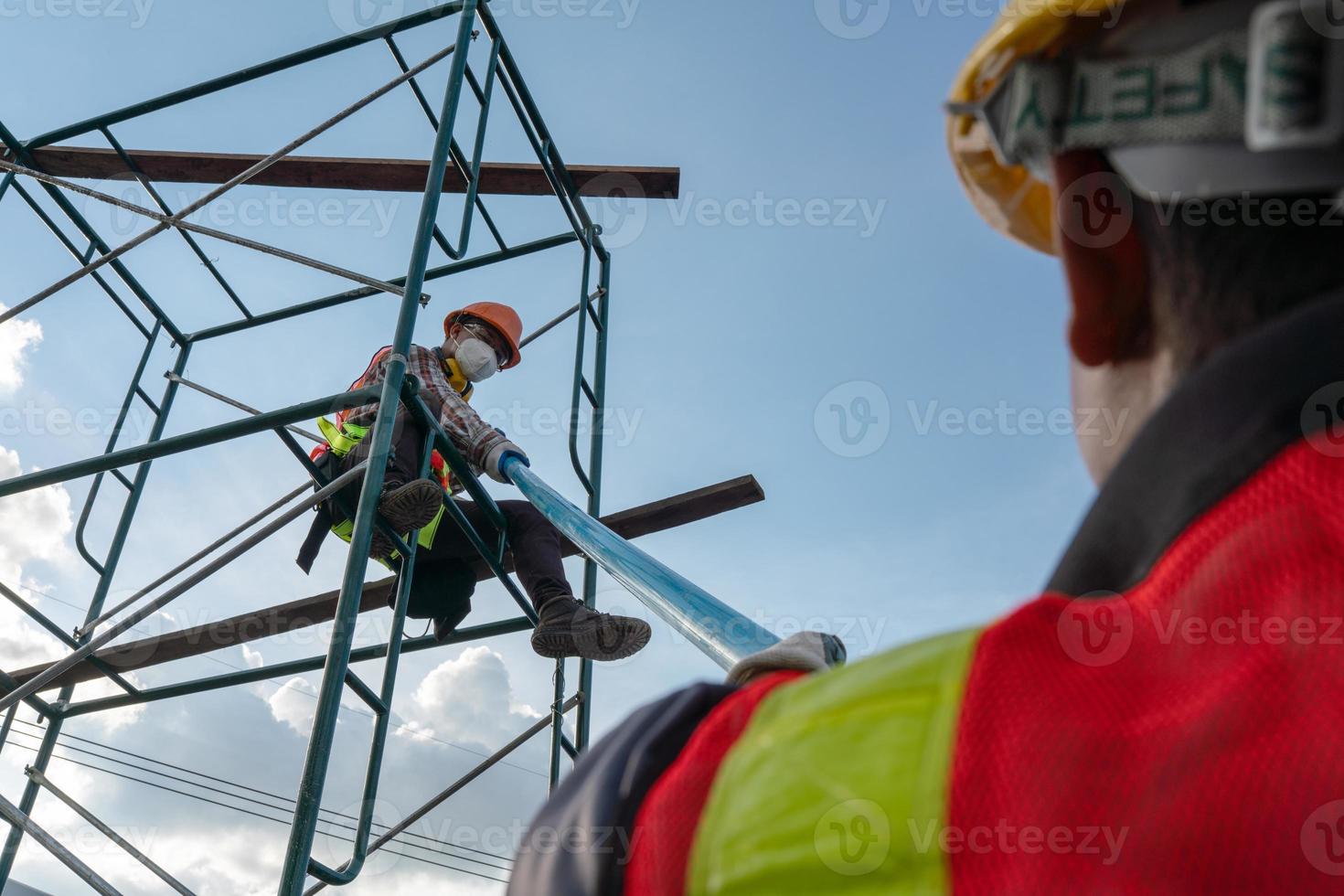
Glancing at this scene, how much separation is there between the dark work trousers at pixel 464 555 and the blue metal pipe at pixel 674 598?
1.29m

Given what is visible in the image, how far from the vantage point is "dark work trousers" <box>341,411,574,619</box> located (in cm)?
460

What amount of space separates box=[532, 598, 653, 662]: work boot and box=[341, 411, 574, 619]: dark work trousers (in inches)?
3.4

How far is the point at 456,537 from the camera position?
16.3 ft

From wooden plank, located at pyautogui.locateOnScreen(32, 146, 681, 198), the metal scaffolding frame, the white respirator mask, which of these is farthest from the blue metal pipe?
Answer: wooden plank, located at pyautogui.locateOnScreen(32, 146, 681, 198)

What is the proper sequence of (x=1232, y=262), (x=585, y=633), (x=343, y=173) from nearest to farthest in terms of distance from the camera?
(x=1232, y=262) → (x=585, y=633) → (x=343, y=173)

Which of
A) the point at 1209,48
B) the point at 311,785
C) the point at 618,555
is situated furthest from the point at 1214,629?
the point at 311,785

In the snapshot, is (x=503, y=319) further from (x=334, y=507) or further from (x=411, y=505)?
(x=411, y=505)

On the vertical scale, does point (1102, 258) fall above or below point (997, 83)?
below

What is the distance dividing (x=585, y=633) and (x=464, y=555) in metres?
0.80

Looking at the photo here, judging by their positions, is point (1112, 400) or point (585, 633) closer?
point (1112, 400)

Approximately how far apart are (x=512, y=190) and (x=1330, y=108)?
5858mm

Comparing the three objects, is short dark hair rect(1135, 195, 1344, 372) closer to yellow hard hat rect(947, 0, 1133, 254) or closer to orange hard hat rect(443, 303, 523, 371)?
yellow hard hat rect(947, 0, 1133, 254)

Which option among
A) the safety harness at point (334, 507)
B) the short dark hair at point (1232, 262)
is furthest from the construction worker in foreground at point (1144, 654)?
the safety harness at point (334, 507)

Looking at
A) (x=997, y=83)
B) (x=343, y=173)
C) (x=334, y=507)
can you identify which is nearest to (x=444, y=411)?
(x=334, y=507)
